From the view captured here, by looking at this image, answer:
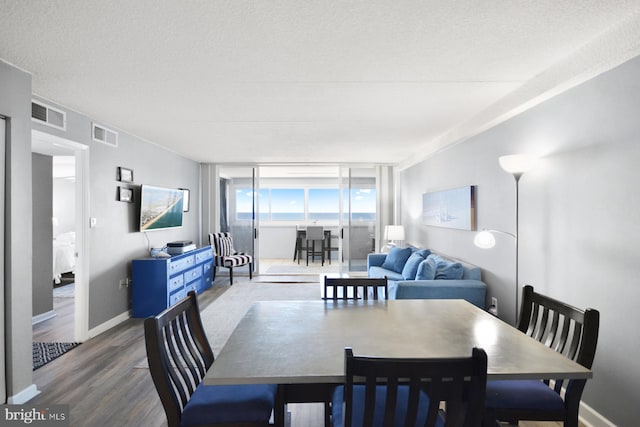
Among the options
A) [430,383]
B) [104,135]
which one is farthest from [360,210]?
[430,383]

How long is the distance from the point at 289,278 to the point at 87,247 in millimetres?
3795

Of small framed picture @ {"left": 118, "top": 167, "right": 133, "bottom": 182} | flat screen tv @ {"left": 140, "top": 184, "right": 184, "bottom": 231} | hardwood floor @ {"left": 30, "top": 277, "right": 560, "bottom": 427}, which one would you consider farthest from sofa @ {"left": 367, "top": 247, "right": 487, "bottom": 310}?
small framed picture @ {"left": 118, "top": 167, "right": 133, "bottom": 182}

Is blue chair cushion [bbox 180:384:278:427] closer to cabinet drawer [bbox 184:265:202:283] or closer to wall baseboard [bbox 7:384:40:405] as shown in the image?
wall baseboard [bbox 7:384:40:405]

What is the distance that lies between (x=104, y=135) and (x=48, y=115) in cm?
80

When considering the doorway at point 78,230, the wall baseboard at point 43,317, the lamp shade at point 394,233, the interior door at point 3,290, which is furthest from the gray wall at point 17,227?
the lamp shade at point 394,233

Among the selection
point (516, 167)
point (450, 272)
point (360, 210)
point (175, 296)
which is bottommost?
point (175, 296)

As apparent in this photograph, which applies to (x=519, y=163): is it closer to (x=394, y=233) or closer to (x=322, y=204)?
(x=394, y=233)

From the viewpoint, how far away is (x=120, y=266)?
415 cm

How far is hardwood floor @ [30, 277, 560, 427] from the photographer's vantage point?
221 centimetres

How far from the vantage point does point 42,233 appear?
4.27 m

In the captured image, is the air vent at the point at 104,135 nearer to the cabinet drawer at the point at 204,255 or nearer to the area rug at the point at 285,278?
the cabinet drawer at the point at 204,255

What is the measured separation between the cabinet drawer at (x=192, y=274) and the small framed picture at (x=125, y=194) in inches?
52.0

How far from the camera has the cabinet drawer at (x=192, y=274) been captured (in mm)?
4953

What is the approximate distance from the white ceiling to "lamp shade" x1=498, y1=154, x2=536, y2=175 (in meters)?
0.51
